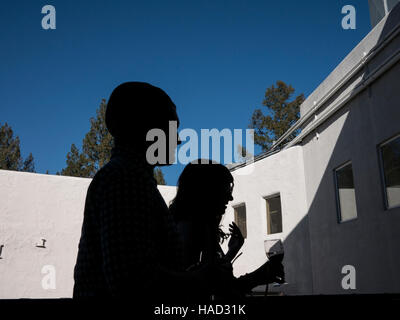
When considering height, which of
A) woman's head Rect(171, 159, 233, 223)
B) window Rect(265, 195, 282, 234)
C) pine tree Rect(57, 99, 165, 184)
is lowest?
woman's head Rect(171, 159, 233, 223)

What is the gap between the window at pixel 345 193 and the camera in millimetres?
7688

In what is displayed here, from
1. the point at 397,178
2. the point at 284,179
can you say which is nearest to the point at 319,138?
the point at 284,179

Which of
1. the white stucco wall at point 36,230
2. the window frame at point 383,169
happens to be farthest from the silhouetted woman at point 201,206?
the white stucco wall at point 36,230

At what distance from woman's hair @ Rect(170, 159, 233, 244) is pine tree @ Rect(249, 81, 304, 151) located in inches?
669

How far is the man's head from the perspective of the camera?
113 cm

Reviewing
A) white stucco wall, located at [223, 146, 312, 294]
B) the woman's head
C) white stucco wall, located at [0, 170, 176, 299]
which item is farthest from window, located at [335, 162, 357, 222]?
white stucco wall, located at [0, 170, 176, 299]

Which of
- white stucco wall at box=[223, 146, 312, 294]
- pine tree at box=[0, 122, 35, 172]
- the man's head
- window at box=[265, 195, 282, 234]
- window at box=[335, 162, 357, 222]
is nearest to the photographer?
the man's head

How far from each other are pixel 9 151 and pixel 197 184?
26670 mm

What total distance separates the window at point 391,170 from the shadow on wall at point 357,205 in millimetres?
110

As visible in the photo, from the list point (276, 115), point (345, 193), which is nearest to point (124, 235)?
point (345, 193)

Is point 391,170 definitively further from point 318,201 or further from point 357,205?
point 318,201

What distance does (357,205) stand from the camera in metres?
7.28

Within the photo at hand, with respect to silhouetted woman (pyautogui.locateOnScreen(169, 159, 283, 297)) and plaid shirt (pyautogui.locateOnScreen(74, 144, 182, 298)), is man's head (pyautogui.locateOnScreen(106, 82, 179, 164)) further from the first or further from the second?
silhouetted woman (pyautogui.locateOnScreen(169, 159, 283, 297))

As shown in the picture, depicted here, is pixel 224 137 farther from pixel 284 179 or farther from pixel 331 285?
pixel 331 285
